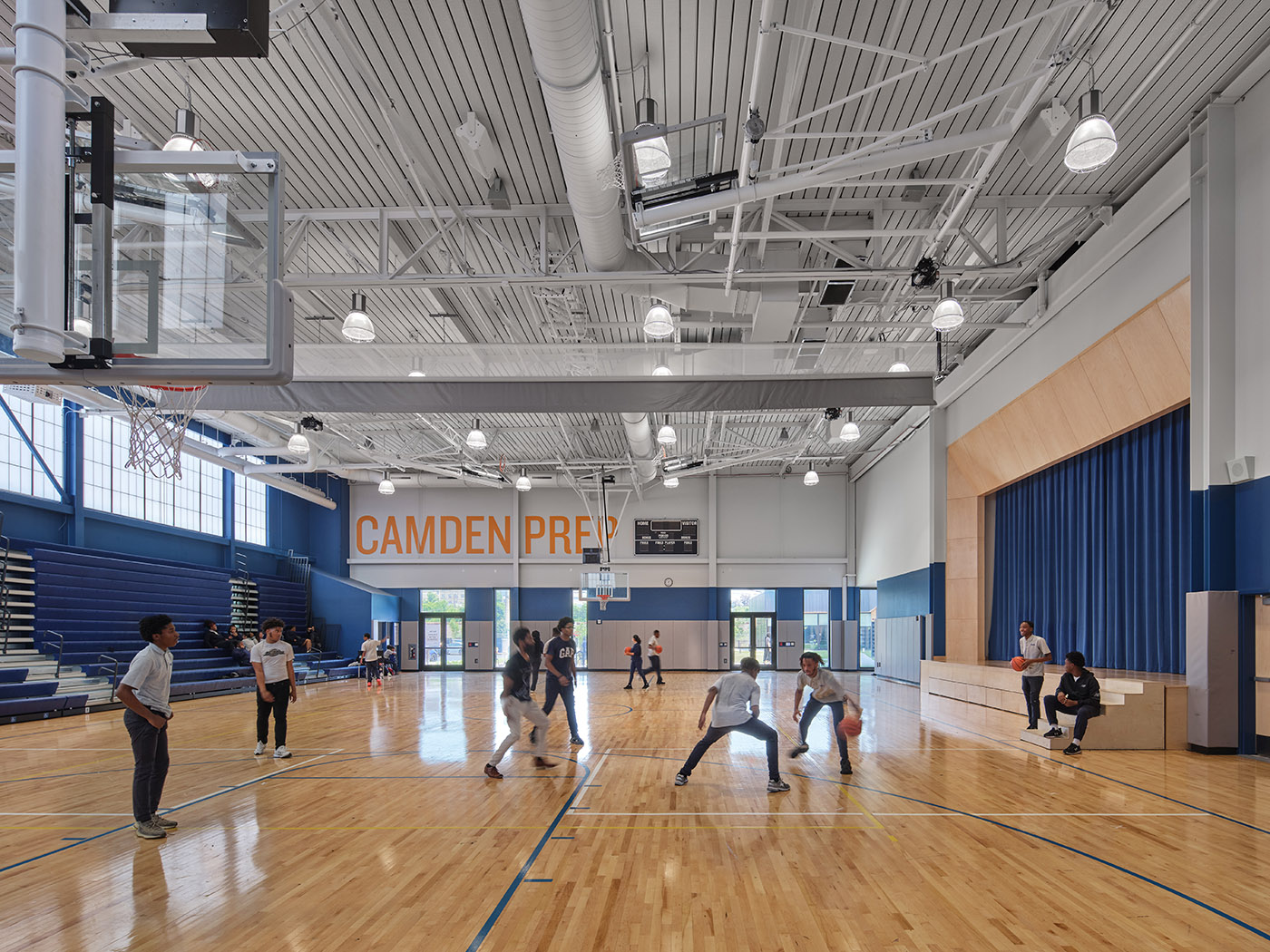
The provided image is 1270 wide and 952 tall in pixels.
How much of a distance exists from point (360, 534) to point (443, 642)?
16.6 feet

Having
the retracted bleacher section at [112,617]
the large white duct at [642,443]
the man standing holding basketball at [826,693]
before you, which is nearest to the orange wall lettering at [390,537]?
the retracted bleacher section at [112,617]

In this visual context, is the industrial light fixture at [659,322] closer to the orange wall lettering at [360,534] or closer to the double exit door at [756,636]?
the double exit door at [756,636]

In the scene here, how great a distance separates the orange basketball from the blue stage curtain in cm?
618

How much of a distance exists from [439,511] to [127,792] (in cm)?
2432

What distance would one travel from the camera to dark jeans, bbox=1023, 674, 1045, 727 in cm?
1211

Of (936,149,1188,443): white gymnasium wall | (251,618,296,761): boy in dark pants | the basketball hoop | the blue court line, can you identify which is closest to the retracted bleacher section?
(251,618,296,761): boy in dark pants

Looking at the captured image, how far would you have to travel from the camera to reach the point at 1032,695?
12.2m

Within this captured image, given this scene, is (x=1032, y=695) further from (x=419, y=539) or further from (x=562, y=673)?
(x=419, y=539)

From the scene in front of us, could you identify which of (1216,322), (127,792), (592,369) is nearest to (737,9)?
(1216,322)

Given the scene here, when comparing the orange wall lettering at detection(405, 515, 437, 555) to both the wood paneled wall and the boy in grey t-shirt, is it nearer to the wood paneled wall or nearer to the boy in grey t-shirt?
the wood paneled wall

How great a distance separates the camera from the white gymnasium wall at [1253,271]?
9.48 meters

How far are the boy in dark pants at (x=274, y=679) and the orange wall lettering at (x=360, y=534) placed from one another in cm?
2270

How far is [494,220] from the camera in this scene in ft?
41.5

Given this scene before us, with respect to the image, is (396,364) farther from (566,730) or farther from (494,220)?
(566,730)
